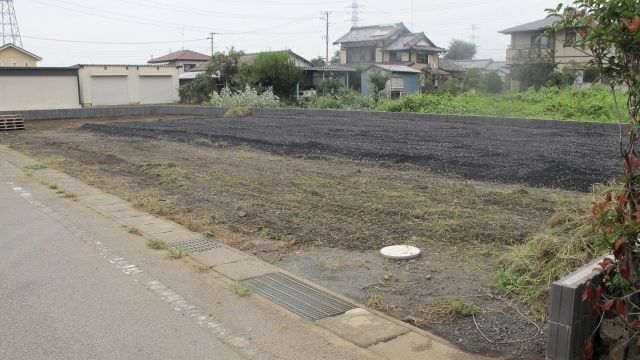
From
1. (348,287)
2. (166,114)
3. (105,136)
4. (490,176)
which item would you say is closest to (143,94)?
(166,114)

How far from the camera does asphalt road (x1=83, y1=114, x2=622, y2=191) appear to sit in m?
9.66

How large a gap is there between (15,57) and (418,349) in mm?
53911

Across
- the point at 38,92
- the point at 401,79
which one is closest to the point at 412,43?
the point at 401,79

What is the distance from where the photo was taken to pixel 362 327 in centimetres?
387

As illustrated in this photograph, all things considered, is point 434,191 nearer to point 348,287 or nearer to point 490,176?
point 490,176

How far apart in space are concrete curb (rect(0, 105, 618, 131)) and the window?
32.7 metres

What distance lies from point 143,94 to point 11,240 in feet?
137

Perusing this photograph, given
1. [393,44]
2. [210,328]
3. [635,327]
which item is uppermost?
[393,44]

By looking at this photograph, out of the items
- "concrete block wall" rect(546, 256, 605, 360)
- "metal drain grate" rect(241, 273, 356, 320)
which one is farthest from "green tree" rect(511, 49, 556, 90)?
"concrete block wall" rect(546, 256, 605, 360)

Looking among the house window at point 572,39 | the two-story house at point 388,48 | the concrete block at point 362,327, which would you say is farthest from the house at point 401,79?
the house window at point 572,39

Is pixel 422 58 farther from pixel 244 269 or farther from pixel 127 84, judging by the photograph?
pixel 244 269

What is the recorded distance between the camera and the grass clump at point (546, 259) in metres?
4.02

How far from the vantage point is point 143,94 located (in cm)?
4550

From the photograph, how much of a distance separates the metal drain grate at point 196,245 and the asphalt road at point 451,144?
5267 mm
